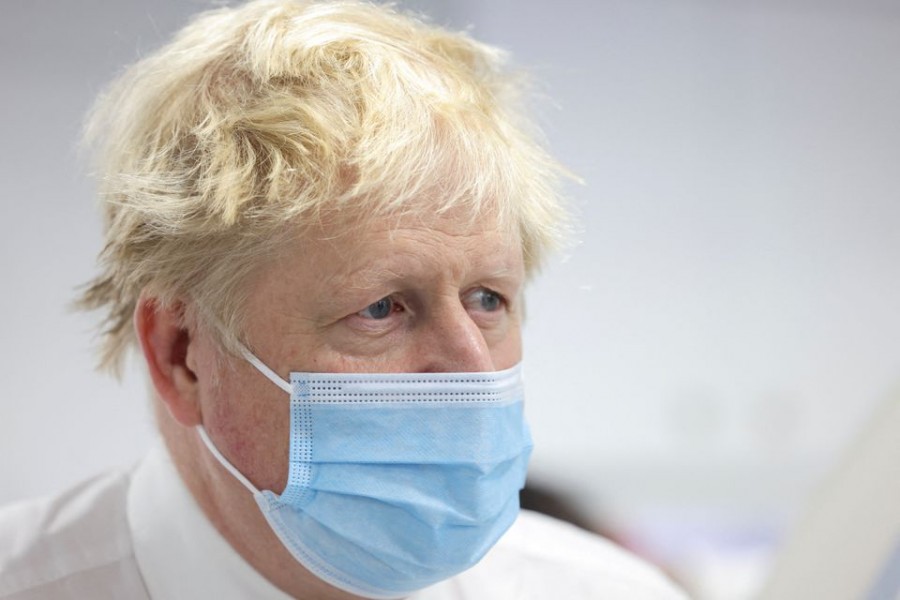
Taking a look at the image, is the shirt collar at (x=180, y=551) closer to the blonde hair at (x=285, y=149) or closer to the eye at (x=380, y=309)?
the blonde hair at (x=285, y=149)

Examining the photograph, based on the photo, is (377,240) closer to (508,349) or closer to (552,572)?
(508,349)

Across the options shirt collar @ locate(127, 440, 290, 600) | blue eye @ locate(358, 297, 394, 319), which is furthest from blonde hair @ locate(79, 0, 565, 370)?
shirt collar @ locate(127, 440, 290, 600)

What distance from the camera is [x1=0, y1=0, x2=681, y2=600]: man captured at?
47.1 inches

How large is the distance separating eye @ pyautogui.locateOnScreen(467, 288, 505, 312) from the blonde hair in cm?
9

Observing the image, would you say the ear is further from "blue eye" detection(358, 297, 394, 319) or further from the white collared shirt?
"blue eye" detection(358, 297, 394, 319)

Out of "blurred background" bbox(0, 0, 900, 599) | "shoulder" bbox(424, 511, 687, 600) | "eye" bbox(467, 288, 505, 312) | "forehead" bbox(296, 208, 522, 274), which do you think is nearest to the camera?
"forehead" bbox(296, 208, 522, 274)

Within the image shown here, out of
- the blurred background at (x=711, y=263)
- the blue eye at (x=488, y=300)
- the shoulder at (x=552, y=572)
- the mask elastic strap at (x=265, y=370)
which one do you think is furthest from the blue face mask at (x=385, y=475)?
the blurred background at (x=711, y=263)

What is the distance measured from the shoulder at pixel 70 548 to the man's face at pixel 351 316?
0.24 meters

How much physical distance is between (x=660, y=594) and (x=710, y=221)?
103 inches

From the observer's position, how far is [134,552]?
136 cm

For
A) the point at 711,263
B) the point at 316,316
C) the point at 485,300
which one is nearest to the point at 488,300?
the point at 485,300

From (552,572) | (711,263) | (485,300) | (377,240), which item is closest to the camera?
(377,240)

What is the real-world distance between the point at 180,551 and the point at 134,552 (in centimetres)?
7

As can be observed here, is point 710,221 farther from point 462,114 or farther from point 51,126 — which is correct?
point 462,114
